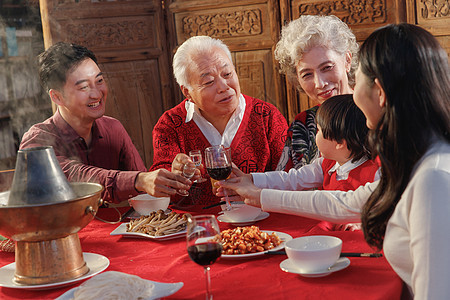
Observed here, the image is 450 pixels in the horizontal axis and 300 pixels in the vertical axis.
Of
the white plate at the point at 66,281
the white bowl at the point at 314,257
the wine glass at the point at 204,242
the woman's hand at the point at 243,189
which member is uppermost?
the wine glass at the point at 204,242

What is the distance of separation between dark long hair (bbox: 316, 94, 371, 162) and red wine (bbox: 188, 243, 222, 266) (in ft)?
2.75

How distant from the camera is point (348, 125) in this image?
74.2 inches

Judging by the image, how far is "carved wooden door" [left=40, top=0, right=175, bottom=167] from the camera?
3770 millimetres

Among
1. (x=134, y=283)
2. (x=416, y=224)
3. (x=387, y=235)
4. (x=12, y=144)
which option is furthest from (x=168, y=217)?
(x=12, y=144)

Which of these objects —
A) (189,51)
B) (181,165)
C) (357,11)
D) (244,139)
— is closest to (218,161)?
(181,165)

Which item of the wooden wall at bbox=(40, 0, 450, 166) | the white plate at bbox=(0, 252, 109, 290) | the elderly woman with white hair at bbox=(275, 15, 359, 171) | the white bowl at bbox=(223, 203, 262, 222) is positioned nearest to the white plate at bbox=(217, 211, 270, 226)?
the white bowl at bbox=(223, 203, 262, 222)

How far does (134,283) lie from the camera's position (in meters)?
1.27

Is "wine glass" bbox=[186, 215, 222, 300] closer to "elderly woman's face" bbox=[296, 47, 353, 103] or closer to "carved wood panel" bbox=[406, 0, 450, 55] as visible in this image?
"elderly woman's face" bbox=[296, 47, 353, 103]

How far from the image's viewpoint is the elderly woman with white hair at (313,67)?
250cm

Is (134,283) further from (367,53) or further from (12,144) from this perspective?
(12,144)

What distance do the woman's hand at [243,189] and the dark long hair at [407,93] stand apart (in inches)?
26.3

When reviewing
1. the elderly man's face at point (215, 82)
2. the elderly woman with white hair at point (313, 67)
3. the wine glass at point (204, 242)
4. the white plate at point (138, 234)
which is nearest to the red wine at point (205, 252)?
the wine glass at point (204, 242)

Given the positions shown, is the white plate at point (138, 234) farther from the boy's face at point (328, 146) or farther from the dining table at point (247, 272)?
the boy's face at point (328, 146)

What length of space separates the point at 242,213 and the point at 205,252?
0.65m
